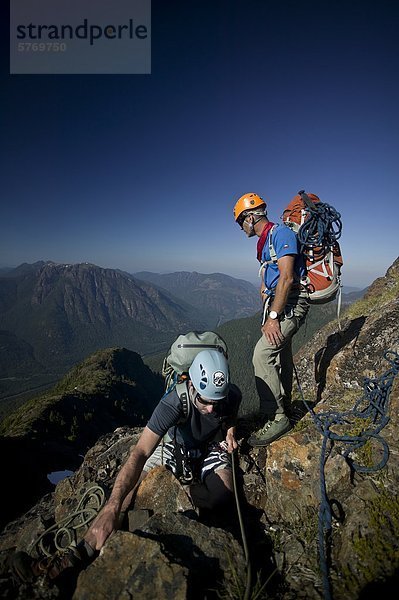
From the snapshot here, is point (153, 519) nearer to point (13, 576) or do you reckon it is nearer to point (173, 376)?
point (13, 576)

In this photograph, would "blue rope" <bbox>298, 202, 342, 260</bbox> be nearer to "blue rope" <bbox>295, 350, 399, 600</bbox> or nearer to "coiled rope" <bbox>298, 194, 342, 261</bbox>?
"coiled rope" <bbox>298, 194, 342, 261</bbox>

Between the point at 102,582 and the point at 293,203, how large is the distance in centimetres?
740

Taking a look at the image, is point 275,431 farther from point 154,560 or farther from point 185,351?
point 154,560

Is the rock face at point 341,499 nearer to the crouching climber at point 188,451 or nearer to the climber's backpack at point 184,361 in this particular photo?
the crouching climber at point 188,451

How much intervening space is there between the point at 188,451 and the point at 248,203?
532cm

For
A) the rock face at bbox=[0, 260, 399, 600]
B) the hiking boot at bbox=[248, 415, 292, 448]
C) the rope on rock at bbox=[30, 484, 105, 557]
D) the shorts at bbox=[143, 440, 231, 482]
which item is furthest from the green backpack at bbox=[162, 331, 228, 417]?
the rope on rock at bbox=[30, 484, 105, 557]

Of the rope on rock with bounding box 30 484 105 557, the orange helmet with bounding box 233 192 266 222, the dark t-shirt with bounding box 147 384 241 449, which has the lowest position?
the rope on rock with bounding box 30 484 105 557

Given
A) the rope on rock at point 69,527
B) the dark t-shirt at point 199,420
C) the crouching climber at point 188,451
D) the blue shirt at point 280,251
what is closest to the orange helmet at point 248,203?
the blue shirt at point 280,251

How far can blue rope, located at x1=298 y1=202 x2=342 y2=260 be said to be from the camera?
620 cm

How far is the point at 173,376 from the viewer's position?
6.45 m

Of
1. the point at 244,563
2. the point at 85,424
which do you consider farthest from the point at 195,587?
the point at 85,424

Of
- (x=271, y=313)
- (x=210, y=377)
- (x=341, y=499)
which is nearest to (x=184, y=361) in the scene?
(x=210, y=377)

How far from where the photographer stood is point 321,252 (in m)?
6.36

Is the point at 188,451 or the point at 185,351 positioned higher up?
the point at 185,351
